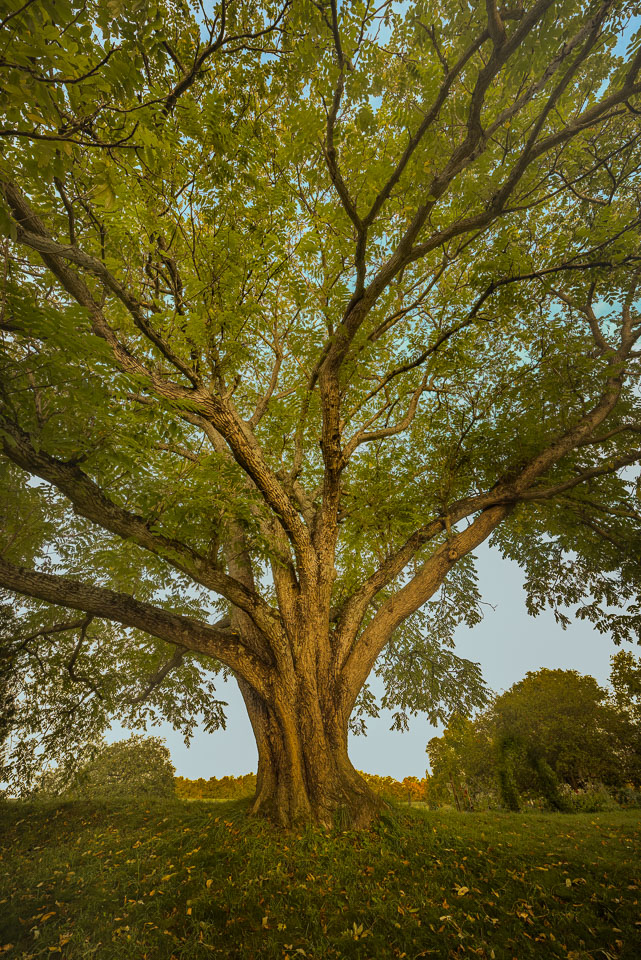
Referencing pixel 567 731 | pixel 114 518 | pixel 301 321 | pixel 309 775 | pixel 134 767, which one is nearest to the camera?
pixel 114 518

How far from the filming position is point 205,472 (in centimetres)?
462

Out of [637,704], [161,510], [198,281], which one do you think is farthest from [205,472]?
[637,704]

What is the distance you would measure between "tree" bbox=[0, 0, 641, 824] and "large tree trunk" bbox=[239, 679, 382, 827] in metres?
0.03

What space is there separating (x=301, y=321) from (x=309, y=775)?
6.75 m

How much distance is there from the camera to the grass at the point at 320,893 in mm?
2705

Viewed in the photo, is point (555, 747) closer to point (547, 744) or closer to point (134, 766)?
point (547, 744)

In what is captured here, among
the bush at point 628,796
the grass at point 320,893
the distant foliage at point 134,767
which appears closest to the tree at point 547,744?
the bush at point 628,796

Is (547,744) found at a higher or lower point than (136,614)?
lower

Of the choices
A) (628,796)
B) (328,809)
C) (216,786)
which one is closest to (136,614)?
(328,809)

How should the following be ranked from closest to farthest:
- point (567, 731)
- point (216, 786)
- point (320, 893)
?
point (320, 893)
point (216, 786)
point (567, 731)

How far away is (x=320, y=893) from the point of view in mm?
3311

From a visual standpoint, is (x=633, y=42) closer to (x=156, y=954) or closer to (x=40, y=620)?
(x=156, y=954)

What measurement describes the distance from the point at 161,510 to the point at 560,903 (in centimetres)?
517

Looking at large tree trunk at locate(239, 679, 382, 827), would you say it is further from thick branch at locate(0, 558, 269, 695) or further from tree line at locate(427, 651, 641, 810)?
tree line at locate(427, 651, 641, 810)
